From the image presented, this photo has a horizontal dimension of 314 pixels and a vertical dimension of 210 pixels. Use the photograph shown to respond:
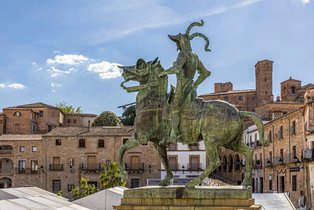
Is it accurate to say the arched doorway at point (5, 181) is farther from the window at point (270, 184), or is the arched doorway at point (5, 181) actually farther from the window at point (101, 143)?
the window at point (270, 184)

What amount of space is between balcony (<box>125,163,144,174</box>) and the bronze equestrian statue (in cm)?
3869

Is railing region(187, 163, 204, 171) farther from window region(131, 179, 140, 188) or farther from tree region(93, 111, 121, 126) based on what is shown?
tree region(93, 111, 121, 126)

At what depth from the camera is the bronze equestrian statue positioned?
8180 millimetres

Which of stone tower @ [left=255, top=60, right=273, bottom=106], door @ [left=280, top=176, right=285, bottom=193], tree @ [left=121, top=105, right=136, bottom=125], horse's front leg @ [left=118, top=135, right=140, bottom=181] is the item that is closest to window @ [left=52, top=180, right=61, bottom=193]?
tree @ [left=121, top=105, right=136, bottom=125]

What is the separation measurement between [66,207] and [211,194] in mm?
7799

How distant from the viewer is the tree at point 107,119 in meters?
61.0

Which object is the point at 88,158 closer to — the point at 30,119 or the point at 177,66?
the point at 30,119

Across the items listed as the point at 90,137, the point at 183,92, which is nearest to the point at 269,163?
the point at 90,137

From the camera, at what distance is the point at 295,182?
116ft

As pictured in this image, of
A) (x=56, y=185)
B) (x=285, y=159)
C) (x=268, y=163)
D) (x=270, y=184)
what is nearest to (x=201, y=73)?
(x=285, y=159)

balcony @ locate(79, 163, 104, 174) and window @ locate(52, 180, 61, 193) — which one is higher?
balcony @ locate(79, 163, 104, 174)

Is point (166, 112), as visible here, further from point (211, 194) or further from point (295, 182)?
point (295, 182)

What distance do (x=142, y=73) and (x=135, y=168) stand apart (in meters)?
39.4

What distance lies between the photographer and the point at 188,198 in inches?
313
